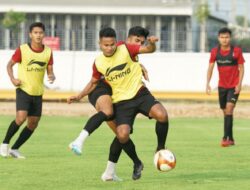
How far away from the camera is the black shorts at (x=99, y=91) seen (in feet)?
42.4

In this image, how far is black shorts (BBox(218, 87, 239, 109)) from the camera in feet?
62.7

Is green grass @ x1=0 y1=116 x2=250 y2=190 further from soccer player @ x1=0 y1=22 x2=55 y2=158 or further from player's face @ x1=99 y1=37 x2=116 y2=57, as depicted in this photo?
player's face @ x1=99 y1=37 x2=116 y2=57

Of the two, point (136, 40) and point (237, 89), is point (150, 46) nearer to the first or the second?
point (136, 40)

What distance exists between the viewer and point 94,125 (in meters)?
12.4

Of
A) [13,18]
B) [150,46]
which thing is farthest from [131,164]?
[13,18]

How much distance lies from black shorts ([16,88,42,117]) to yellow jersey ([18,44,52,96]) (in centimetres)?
7

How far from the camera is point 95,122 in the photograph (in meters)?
12.5

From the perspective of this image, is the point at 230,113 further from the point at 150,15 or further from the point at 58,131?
the point at 150,15

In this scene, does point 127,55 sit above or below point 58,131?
above

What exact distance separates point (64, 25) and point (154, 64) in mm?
28730

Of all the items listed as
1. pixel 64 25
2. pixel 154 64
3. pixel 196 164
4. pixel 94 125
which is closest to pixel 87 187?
pixel 94 125

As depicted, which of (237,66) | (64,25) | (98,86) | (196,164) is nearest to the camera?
(98,86)

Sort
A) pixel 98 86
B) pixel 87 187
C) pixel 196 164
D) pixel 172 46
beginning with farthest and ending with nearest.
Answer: pixel 172 46 < pixel 196 164 < pixel 98 86 < pixel 87 187

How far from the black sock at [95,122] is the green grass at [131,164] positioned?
0.68 meters
